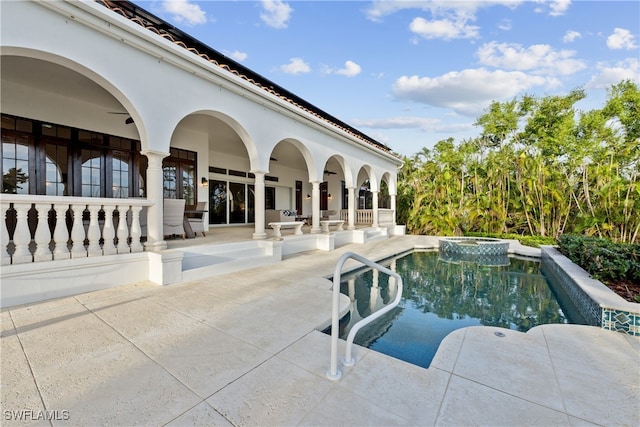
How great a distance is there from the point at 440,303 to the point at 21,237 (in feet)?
22.2

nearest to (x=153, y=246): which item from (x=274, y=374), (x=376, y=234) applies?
(x=274, y=374)

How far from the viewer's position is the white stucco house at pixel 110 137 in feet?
13.4

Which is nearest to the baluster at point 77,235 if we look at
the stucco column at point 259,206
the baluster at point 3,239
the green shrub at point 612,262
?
the baluster at point 3,239

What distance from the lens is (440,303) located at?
5102 millimetres

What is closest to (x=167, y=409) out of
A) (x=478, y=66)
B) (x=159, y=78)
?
(x=159, y=78)

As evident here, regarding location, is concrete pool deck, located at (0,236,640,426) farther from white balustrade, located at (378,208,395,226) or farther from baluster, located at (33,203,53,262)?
white balustrade, located at (378,208,395,226)

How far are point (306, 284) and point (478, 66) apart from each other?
18.8 m

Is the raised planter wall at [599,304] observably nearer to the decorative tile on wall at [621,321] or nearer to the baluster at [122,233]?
the decorative tile on wall at [621,321]

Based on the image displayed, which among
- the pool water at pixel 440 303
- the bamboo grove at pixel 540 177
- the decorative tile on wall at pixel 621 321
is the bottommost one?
the pool water at pixel 440 303

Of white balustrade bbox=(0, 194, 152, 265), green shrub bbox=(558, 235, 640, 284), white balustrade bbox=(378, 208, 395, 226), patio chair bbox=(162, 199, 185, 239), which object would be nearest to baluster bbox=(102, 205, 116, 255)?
white balustrade bbox=(0, 194, 152, 265)

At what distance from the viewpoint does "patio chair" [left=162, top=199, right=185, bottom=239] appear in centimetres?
675

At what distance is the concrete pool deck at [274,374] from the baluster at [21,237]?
2.31 feet

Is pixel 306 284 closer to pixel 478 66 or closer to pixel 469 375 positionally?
pixel 469 375

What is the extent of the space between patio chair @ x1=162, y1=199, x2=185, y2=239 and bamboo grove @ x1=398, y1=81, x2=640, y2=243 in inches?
478
